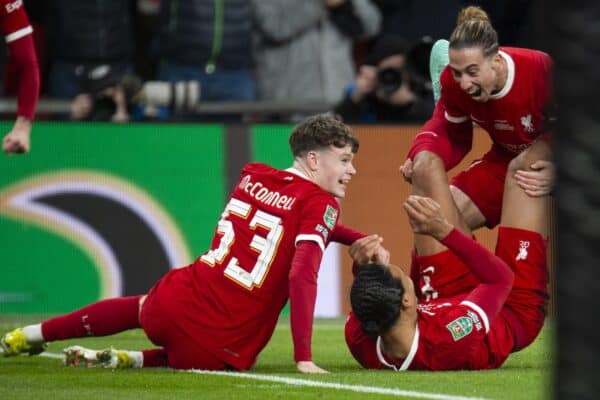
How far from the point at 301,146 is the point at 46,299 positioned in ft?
15.0

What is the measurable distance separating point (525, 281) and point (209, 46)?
5.40 m

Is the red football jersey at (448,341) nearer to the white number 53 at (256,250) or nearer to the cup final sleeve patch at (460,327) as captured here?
the cup final sleeve patch at (460,327)

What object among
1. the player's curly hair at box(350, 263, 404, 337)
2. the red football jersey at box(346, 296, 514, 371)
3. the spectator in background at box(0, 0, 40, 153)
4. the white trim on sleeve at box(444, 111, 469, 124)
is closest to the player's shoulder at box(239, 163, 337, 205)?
the player's curly hair at box(350, 263, 404, 337)

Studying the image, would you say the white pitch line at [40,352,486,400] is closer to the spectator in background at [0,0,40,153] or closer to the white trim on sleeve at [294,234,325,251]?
the white trim on sleeve at [294,234,325,251]

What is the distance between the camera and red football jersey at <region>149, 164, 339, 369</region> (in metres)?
5.50

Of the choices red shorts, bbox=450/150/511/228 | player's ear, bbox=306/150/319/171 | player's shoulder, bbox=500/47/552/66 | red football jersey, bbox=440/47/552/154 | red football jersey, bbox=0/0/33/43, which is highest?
red football jersey, bbox=0/0/33/43

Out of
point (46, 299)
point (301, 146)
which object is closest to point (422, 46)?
point (46, 299)

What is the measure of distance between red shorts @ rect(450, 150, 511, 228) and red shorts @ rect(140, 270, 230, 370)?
1.85 m

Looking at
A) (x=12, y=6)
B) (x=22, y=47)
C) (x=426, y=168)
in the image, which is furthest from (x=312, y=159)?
(x=12, y=6)

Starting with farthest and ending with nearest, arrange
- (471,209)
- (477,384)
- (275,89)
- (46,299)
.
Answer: (275,89) → (46,299) → (471,209) → (477,384)

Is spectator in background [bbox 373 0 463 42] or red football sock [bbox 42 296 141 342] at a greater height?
spectator in background [bbox 373 0 463 42]

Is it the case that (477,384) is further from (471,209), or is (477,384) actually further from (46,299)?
(46,299)

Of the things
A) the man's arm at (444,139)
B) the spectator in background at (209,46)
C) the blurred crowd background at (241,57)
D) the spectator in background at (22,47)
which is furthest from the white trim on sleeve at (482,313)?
the spectator in background at (209,46)

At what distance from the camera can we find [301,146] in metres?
5.70
